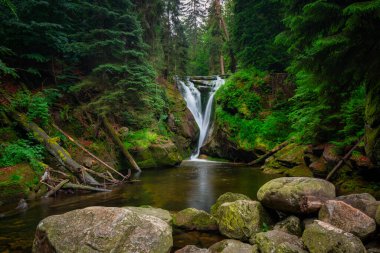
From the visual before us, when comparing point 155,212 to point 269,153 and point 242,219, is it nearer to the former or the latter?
point 242,219

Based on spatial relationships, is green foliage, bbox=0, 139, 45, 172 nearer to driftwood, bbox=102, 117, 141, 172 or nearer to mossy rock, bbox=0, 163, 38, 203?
mossy rock, bbox=0, 163, 38, 203

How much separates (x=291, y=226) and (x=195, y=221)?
1.98m

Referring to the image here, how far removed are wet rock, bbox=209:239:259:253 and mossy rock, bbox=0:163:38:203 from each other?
621cm

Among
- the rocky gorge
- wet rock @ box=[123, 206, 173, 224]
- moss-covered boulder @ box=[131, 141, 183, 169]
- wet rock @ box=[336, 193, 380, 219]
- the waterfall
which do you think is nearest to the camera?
the rocky gorge

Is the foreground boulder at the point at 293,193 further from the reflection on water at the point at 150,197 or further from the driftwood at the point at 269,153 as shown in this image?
the driftwood at the point at 269,153

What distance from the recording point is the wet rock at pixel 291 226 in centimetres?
505

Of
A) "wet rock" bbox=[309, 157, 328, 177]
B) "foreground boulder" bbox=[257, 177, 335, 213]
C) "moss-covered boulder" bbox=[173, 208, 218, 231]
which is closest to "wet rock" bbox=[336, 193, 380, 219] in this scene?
"foreground boulder" bbox=[257, 177, 335, 213]

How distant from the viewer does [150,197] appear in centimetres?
861

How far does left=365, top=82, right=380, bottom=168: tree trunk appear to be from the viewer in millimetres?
5570

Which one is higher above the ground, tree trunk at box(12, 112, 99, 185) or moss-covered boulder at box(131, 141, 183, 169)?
tree trunk at box(12, 112, 99, 185)

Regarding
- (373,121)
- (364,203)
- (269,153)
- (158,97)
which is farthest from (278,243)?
(269,153)

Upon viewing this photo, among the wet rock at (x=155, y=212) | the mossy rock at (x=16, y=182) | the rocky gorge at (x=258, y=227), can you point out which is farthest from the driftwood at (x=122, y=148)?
the rocky gorge at (x=258, y=227)

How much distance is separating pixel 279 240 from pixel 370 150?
3.27m

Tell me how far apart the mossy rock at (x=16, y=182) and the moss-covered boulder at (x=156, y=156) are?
6.44m
